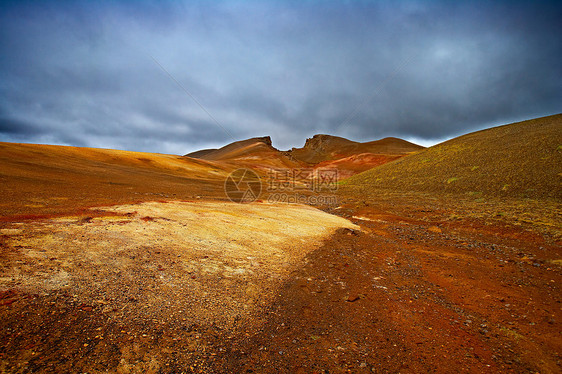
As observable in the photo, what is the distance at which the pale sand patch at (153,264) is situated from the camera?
5184 mm

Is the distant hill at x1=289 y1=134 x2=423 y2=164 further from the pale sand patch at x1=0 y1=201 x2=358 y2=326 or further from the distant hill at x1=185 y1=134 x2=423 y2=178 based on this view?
the pale sand patch at x1=0 y1=201 x2=358 y2=326

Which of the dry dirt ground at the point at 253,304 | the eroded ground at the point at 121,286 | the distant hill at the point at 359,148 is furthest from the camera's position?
the distant hill at the point at 359,148

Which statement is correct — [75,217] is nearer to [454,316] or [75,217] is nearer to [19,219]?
[19,219]

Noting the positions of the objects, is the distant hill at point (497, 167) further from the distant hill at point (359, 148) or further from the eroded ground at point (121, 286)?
the distant hill at point (359, 148)

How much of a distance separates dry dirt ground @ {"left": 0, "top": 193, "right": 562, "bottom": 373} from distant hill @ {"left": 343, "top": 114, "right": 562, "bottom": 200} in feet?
59.4

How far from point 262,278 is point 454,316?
537 cm

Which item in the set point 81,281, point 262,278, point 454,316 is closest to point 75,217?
point 81,281

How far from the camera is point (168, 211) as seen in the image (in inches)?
540

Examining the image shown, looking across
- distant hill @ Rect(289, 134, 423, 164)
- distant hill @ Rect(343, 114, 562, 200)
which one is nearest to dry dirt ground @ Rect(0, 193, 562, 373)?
distant hill @ Rect(343, 114, 562, 200)

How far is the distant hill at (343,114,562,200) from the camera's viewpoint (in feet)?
79.1

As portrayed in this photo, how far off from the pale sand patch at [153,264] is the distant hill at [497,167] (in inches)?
1051

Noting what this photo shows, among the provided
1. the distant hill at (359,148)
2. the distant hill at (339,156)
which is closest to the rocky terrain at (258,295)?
the distant hill at (339,156)

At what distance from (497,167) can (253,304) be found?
37767 millimetres

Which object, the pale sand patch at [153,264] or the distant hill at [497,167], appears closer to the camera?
the pale sand patch at [153,264]
